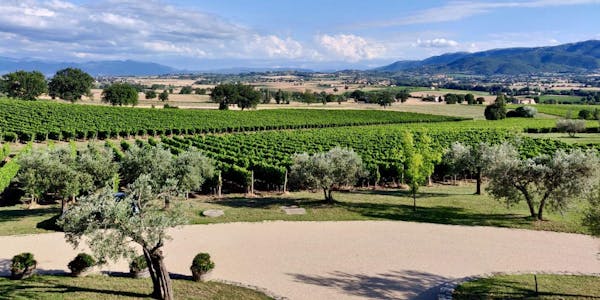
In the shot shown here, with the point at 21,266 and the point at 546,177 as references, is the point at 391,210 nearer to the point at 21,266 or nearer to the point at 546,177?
the point at 546,177

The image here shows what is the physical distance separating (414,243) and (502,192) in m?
8.13

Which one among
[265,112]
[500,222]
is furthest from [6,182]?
[265,112]

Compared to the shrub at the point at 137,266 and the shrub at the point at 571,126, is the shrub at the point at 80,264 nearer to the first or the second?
the shrub at the point at 137,266

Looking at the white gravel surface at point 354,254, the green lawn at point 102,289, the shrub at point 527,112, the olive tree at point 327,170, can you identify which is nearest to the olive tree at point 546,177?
the white gravel surface at point 354,254

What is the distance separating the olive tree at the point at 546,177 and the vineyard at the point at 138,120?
5907cm

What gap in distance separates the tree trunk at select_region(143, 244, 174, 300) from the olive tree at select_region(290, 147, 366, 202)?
15.5 metres

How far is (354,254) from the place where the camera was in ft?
69.9

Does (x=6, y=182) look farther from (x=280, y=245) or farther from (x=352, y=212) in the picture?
(x=352, y=212)

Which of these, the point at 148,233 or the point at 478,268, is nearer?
the point at 148,233

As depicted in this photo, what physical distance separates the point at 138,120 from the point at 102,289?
7259cm


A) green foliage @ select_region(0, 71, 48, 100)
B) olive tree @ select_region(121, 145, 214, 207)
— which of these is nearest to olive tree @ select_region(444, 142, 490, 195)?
olive tree @ select_region(121, 145, 214, 207)

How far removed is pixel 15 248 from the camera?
69.6 feet

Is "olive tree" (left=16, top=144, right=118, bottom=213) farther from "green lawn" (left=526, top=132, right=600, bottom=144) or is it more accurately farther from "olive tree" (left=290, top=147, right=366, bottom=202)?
"green lawn" (left=526, top=132, right=600, bottom=144)

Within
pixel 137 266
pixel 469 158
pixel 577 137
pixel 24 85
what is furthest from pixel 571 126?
pixel 24 85
